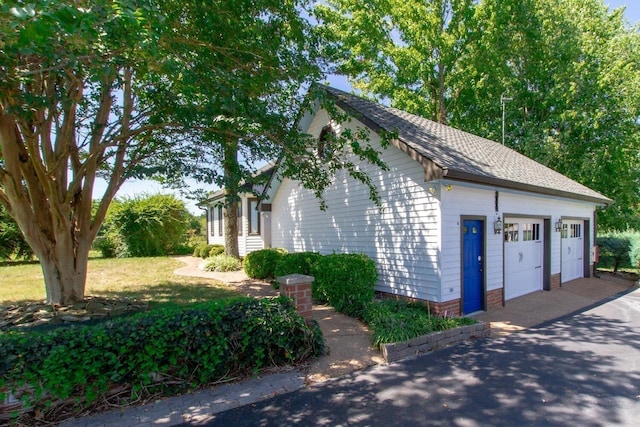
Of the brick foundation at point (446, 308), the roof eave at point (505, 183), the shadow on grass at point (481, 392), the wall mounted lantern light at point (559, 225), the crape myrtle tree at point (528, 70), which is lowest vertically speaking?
the shadow on grass at point (481, 392)

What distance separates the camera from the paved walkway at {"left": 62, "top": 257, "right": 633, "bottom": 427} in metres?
3.53

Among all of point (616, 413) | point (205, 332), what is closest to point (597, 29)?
point (616, 413)

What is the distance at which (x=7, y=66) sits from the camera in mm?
4133

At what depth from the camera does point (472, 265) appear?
7.60 meters

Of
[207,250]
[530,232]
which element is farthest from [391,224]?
[207,250]

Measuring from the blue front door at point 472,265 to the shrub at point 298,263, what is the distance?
3.43 metres

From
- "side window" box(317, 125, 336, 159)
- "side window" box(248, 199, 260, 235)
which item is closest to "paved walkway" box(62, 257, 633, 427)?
"side window" box(317, 125, 336, 159)

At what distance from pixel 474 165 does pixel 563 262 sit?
6313 mm

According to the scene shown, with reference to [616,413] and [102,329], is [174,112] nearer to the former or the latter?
[102,329]

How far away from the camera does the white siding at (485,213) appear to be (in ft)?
22.5

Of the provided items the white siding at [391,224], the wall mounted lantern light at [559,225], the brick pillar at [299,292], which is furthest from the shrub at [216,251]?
the wall mounted lantern light at [559,225]

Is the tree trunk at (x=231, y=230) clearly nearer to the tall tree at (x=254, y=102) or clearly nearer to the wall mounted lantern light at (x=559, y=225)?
the tall tree at (x=254, y=102)

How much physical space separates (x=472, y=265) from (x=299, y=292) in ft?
14.7

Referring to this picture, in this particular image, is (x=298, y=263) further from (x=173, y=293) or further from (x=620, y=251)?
(x=620, y=251)
